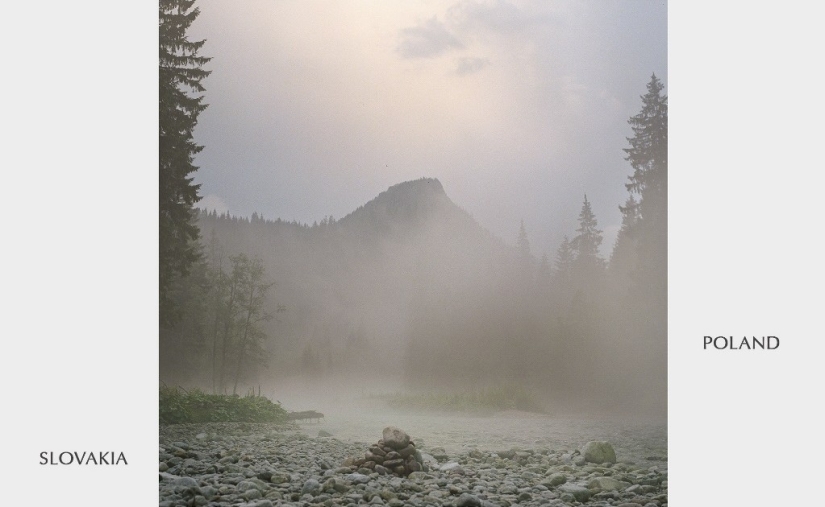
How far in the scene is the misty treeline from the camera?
765 centimetres

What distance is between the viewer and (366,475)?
6.49 m

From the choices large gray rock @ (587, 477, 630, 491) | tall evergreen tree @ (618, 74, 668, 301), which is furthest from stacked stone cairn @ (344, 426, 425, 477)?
tall evergreen tree @ (618, 74, 668, 301)

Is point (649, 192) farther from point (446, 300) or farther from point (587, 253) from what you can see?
point (446, 300)

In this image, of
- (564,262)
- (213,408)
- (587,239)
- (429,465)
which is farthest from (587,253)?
(213,408)

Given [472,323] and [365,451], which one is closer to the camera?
[365,451]

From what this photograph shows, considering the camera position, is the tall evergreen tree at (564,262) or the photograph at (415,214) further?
the tall evergreen tree at (564,262)

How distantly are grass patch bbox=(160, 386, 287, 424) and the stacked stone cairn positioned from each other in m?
1.10

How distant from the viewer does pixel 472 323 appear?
7828mm

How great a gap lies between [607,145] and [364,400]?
3.47 m

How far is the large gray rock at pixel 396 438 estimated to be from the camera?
269 inches

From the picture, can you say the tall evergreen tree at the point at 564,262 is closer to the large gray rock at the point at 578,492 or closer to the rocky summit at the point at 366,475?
the rocky summit at the point at 366,475

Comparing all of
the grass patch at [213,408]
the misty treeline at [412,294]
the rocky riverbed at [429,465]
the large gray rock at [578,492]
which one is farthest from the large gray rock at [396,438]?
the large gray rock at [578,492]

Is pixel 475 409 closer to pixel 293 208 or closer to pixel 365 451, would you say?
pixel 365 451
